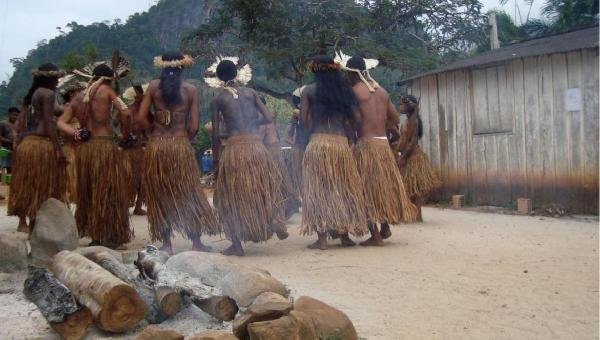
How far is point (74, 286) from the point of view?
10.4ft

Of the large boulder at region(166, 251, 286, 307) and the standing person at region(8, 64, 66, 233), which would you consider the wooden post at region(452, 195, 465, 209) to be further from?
the large boulder at region(166, 251, 286, 307)

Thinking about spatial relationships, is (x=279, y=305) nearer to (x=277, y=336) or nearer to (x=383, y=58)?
(x=277, y=336)

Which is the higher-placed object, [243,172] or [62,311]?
[243,172]

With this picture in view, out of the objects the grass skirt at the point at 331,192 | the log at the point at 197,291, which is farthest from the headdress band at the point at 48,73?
the log at the point at 197,291

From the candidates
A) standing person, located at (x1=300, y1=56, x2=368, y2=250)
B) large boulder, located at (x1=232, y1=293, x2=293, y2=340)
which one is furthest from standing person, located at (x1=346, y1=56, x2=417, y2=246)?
large boulder, located at (x1=232, y1=293, x2=293, y2=340)

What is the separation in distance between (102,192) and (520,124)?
638cm

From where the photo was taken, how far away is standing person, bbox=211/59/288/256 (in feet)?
17.4

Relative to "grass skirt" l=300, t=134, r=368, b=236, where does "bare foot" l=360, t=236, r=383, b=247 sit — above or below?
below

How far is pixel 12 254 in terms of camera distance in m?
4.13

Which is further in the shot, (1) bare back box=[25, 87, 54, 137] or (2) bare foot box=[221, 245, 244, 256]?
(1) bare back box=[25, 87, 54, 137]

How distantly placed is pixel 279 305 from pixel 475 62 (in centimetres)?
827

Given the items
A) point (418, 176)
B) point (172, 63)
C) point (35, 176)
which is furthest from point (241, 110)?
point (418, 176)

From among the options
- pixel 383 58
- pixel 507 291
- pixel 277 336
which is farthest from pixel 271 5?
pixel 277 336

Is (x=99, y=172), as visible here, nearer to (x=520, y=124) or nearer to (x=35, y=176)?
(x=35, y=176)
